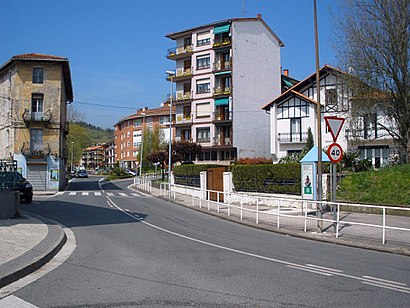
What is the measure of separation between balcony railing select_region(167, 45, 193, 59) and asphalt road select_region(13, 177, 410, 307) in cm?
4387

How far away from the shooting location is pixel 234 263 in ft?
30.2

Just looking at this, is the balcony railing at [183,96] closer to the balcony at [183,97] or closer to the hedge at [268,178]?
the balcony at [183,97]

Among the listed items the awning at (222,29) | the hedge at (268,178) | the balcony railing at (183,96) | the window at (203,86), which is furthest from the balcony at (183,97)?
the hedge at (268,178)

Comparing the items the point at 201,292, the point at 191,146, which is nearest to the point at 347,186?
the point at 201,292

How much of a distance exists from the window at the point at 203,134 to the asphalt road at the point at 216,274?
3963 cm

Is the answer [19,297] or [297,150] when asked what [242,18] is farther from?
[19,297]

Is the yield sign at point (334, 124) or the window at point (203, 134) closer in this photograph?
the yield sign at point (334, 124)

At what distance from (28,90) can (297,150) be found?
2641cm

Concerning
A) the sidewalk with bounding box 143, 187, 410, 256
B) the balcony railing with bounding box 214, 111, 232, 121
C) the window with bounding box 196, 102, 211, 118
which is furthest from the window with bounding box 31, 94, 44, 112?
the sidewalk with bounding box 143, 187, 410, 256

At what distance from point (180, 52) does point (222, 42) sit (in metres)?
6.10

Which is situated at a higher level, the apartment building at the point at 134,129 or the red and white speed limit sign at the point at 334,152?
the apartment building at the point at 134,129

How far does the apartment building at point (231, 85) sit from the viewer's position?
51.7 m

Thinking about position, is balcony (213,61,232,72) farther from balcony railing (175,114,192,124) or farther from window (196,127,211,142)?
window (196,127,211,142)

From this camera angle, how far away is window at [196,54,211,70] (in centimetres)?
5378
